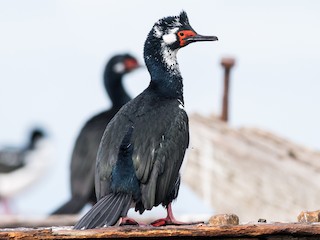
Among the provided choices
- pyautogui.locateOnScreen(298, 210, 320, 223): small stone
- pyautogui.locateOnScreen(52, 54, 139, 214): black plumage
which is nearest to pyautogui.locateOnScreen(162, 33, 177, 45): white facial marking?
pyautogui.locateOnScreen(298, 210, 320, 223): small stone

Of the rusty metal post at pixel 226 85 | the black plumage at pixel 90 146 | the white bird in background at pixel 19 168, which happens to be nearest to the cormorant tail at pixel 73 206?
the black plumage at pixel 90 146

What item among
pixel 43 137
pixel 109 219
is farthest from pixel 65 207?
pixel 109 219

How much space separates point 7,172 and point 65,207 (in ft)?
18.6

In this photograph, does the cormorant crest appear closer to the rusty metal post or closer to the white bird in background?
the rusty metal post

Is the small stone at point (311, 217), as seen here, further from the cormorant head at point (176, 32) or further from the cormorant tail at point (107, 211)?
the cormorant head at point (176, 32)

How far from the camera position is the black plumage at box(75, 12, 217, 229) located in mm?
5301

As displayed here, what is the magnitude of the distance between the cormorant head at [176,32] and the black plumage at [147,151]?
0.04ft

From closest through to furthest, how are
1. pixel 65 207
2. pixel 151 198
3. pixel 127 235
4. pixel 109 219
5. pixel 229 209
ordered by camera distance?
1. pixel 127 235
2. pixel 109 219
3. pixel 151 198
4. pixel 229 209
5. pixel 65 207

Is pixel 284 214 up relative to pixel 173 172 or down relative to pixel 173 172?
down

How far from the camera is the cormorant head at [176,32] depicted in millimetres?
5898

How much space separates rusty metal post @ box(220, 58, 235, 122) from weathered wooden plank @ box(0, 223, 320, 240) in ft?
18.9

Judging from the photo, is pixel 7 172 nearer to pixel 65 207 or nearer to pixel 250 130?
pixel 65 207

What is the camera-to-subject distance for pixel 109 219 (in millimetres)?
4887

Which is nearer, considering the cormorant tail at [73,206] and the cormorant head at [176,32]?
the cormorant head at [176,32]
